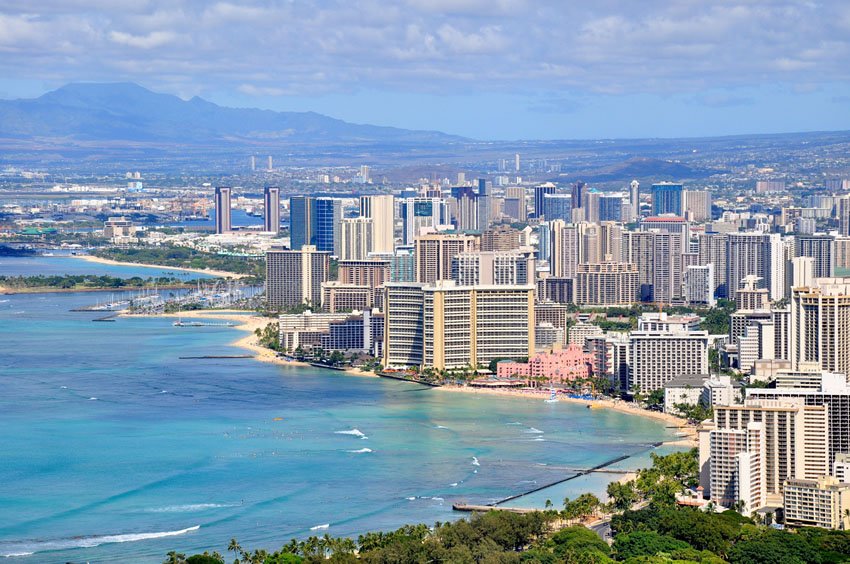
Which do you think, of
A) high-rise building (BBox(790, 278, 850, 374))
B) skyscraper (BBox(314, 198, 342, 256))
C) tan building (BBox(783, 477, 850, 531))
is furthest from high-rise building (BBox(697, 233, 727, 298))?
tan building (BBox(783, 477, 850, 531))

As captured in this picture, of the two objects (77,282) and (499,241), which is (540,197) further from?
(499,241)

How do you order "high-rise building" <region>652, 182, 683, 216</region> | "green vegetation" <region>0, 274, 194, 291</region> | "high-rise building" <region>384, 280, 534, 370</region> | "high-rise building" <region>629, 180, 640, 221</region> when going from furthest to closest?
"high-rise building" <region>629, 180, 640, 221</region>
"high-rise building" <region>652, 182, 683, 216</region>
"green vegetation" <region>0, 274, 194, 291</region>
"high-rise building" <region>384, 280, 534, 370</region>

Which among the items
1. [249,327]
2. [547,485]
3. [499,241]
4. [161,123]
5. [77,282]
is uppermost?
[161,123]

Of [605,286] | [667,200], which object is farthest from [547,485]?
[667,200]

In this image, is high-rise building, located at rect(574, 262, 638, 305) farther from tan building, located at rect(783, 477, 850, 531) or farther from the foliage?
tan building, located at rect(783, 477, 850, 531)

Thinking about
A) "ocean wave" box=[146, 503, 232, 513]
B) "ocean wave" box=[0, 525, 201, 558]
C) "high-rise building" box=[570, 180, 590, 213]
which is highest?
"high-rise building" box=[570, 180, 590, 213]

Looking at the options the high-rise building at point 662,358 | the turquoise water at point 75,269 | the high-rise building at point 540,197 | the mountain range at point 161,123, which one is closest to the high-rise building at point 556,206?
the high-rise building at point 540,197
